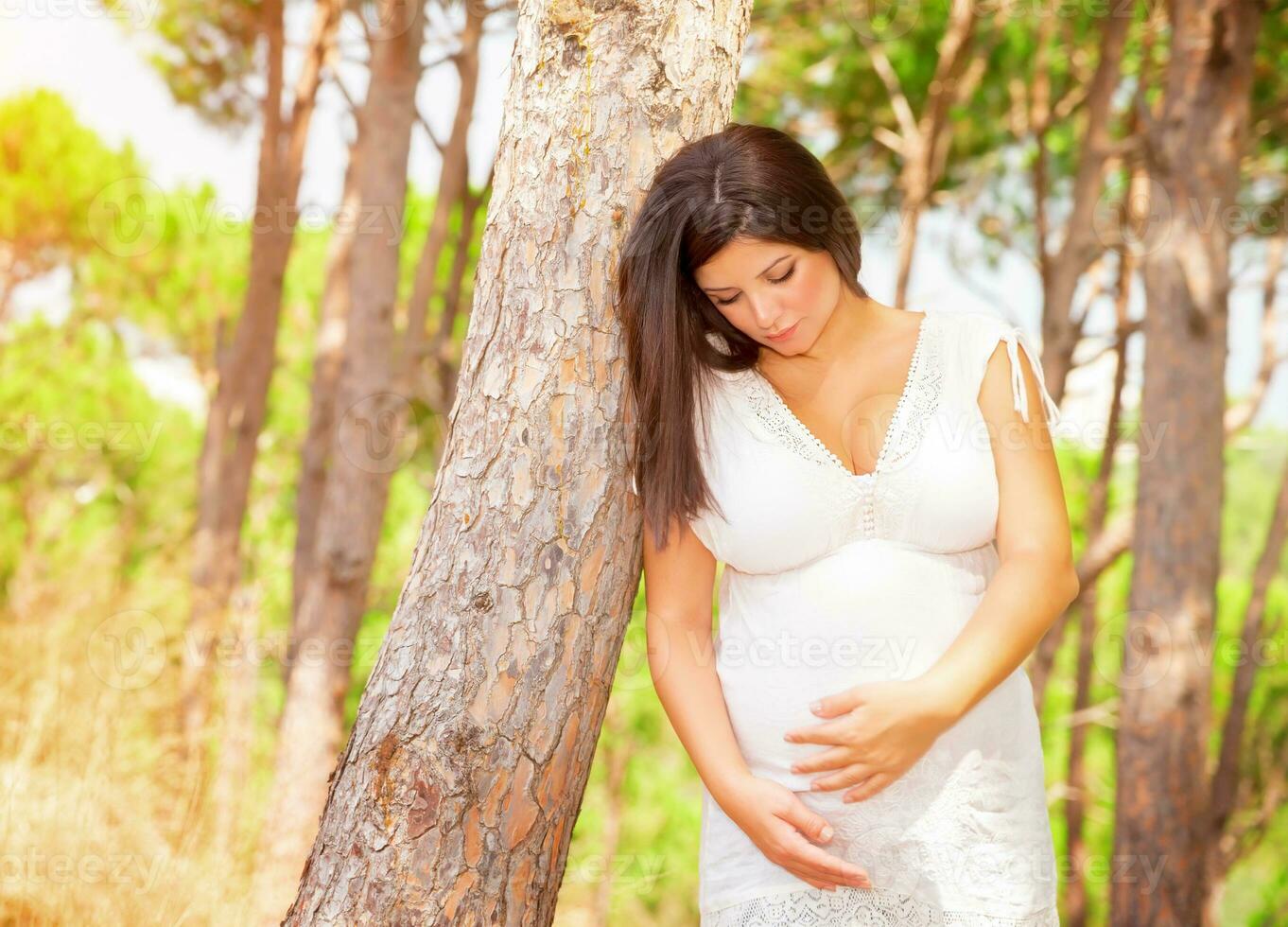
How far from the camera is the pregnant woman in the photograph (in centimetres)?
174

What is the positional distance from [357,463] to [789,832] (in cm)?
390

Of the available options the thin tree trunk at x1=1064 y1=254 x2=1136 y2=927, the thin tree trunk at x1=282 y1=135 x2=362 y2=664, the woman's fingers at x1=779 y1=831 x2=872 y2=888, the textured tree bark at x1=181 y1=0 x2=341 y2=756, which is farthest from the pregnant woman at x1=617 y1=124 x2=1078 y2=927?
the textured tree bark at x1=181 y1=0 x2=341 y2=756

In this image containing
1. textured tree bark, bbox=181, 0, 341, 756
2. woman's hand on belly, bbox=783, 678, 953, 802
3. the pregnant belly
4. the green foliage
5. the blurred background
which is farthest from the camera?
the green foliage

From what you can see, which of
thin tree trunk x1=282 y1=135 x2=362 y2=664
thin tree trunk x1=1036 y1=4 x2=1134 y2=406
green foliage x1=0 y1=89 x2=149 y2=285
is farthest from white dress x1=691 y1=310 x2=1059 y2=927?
green foliage x1=0 y1=89 x2=149 y2=285

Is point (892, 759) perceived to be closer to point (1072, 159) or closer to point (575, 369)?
point (575, 369)

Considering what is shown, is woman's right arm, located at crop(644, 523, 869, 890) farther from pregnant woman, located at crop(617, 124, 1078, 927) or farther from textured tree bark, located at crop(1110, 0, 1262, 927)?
A: textured tree bark, located at crop(1110, 0, 1262, 927)

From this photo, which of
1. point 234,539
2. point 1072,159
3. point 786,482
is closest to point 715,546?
point 786,482

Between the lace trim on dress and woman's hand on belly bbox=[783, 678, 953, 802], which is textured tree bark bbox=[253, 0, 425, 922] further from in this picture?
woman's hand on belly bbox=[783, 678, 953, 802]

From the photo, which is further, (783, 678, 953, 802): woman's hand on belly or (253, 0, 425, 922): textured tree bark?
(253, 0, 425, 922): textured tree bark

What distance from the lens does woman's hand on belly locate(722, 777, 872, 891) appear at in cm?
172

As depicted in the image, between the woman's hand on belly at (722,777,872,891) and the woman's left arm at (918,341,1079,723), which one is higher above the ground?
the woman's left arm at (918,341,1079,723)

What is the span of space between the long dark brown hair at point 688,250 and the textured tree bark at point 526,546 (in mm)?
48

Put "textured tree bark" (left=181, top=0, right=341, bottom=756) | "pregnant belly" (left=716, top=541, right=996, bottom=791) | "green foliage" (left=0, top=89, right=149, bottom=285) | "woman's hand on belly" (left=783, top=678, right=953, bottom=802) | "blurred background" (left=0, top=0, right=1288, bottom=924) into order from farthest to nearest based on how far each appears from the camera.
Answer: "green foliage" (left=0, top=89, right=149, bottom=285)
"textured tree bark" (left=181, top=0, right=341, bottom=756)
"blurred background" (left=0, top=0, right=1288, bottom=924)
"pregnant belly" (left=716, top=541, right=996, bottom=791)
"woman's hand on belly" (left=783, top=678, right=953, bottom=802)

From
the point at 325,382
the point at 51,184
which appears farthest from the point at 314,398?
the point at 51,184
